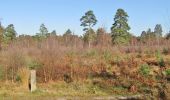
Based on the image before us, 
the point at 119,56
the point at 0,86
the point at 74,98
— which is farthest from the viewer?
the point at 119,56

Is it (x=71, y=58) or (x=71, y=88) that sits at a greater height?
(x=71, y=58)

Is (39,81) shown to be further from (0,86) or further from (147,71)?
(147,71)

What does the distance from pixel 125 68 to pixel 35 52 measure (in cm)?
466

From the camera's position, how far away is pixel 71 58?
18438 millimetres

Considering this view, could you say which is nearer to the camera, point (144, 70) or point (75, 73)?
point (144, 70)

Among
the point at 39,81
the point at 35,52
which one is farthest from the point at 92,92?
the point at 35,52

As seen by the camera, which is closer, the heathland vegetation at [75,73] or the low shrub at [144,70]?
the heathland vegetation at [75,73]

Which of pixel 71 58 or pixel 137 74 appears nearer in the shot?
pixel 137 74

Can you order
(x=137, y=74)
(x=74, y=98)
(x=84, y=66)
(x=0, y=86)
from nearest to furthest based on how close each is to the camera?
(x=74, y=98)
(x=0, y=86)
(x=137, y=74)
(x=84, y=66)

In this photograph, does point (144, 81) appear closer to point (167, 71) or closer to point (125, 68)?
point (167, 71)

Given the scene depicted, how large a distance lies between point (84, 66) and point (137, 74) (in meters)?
2.84

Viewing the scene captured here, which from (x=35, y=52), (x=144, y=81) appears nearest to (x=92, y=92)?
(x=144, y=81)

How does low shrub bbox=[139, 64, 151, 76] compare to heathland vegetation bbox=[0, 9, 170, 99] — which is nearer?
heathland vegetation bbox=[0, 9, 170, 99]

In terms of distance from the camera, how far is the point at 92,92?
549 inches
